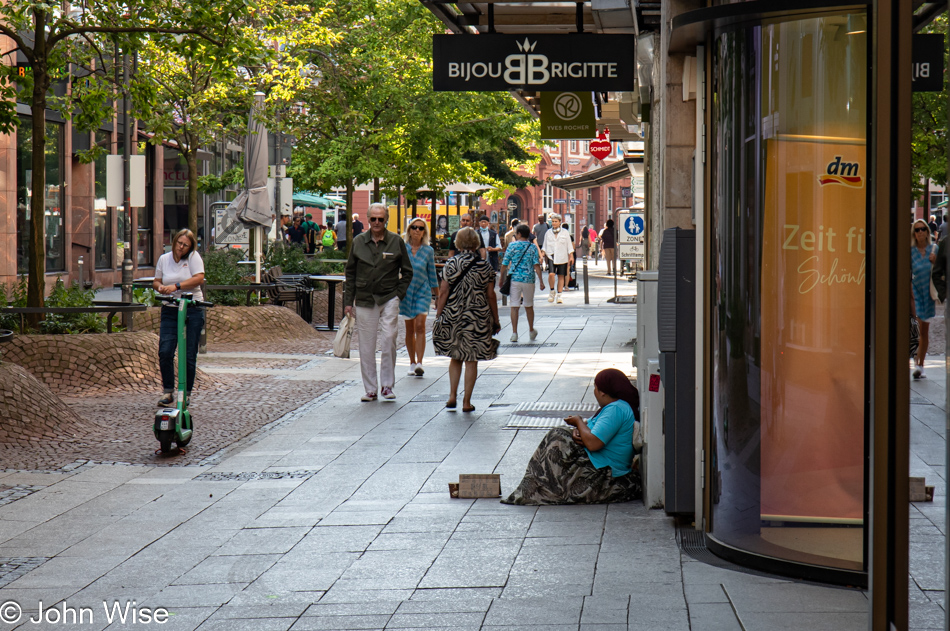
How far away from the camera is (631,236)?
2491 centimetres

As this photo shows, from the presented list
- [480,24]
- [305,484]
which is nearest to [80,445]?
[305,484]

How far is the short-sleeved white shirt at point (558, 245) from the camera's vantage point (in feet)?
88.6

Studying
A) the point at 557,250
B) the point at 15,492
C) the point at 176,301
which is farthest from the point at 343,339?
the point at 557,250

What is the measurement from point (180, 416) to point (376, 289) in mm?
2951

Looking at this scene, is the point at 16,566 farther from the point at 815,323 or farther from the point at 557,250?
the point at 557,250

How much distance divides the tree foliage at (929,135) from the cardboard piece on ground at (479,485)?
13.6 ft

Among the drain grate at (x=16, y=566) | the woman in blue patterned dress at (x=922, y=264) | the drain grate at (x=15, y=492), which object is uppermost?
the woman in blue patterned dress at (x=922, y=264)

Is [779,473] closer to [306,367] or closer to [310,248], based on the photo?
[306,367]

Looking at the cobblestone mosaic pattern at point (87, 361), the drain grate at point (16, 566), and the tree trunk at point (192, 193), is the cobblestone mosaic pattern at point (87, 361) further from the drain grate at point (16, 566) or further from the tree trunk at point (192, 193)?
the tree trunk at point (192, 193)

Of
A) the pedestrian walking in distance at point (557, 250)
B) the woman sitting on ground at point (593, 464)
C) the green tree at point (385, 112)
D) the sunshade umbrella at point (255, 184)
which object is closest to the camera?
the woman sitting on ground at point (593, 464)

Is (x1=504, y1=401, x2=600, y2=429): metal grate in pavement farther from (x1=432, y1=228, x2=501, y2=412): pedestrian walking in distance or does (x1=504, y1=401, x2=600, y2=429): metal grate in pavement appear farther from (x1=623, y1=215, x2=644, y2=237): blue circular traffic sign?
(x1=623, y1=215, x2=644, y2=237): blue circular traffic sign

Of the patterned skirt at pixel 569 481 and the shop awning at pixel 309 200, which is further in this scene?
the shop awning at pixel 309 200

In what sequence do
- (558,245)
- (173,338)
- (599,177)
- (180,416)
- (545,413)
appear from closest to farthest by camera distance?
(180,416) < (545,413) < (173,338) < (558,245) < (599,177)

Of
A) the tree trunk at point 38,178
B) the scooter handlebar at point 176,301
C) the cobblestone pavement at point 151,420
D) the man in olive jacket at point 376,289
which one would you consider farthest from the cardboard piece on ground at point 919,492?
the tree trunk at point 38,178
